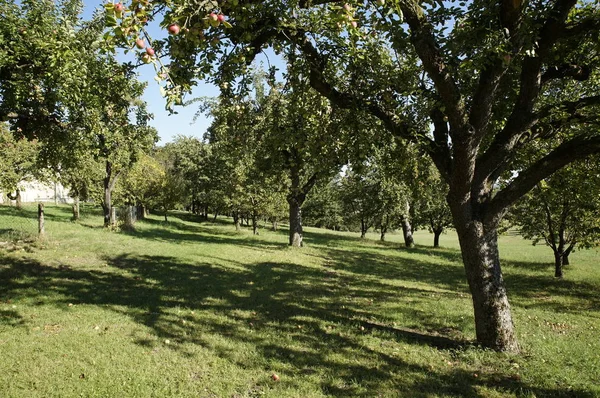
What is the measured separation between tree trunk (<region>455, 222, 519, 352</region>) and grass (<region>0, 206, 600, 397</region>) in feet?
1.04

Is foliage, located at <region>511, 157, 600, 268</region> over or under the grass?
over

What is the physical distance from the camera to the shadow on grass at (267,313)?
217 inches

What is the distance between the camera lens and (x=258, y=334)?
7.11 metres

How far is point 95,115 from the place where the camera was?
11.6 metres

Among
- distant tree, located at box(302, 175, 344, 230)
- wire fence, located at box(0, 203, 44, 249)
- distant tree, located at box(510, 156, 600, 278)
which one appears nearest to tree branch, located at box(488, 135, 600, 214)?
distant tree, located at box(510, 156, 600, 278)

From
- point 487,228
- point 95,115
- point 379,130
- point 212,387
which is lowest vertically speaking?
point 212,387

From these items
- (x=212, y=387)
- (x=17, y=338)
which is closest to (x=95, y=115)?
(x=17, y=338)

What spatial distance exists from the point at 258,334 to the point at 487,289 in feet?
14.3

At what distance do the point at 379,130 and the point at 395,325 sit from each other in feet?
14.5

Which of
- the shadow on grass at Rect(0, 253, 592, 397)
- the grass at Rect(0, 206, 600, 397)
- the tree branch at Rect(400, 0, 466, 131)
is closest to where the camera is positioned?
the grass at Rect(0, 206, 600, 397)

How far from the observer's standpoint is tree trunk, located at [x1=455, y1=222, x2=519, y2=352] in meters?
6.42

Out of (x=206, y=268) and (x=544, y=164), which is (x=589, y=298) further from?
(x=206, y=268)

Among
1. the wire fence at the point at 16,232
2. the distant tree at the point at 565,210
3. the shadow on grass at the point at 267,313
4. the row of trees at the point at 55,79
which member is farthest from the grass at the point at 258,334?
the row of trees at the point at 55,79

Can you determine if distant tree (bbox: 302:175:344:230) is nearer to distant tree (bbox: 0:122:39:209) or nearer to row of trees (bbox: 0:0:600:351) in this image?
distant tree (bbox: 0:122:39:209)
